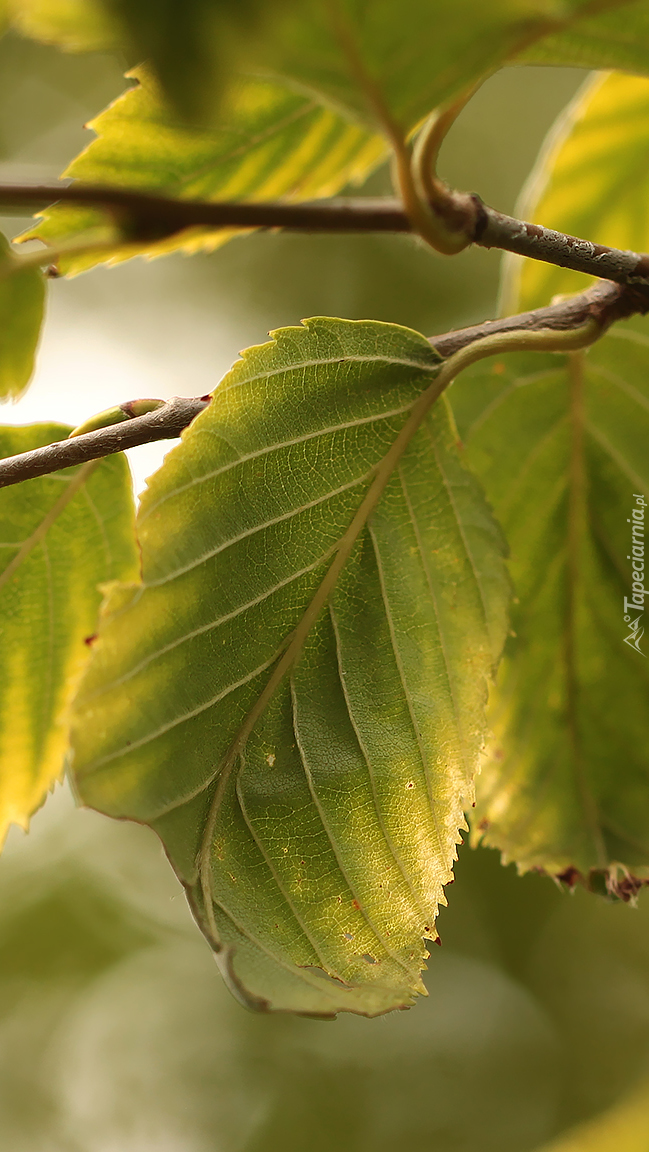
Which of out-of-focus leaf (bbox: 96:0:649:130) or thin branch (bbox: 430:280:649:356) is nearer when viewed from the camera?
out-of-focus leaf (bbox: 96:0:649:130)

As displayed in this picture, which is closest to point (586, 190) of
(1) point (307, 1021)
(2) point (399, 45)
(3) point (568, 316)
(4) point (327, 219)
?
(3) point (568, 316)

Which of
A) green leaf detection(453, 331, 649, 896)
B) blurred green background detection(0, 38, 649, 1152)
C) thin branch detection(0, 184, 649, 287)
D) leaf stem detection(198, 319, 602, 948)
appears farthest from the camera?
blurred green background detection(0, 38, 649, 1152)

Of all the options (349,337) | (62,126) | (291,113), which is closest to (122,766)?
(349,337)

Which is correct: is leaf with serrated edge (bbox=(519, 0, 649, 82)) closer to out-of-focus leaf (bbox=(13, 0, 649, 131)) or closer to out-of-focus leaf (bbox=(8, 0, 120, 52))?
out-of-focus leaf (bbox=(13, 0, 649, 131))

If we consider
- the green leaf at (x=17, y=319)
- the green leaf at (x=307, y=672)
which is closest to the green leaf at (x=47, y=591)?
the green leaf at (x=17, y=319)

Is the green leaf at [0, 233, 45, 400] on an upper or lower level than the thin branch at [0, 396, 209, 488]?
upper

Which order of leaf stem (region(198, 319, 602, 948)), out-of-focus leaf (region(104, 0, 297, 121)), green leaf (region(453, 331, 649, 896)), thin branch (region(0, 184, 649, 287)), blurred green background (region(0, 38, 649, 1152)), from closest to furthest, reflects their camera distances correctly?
out-of-focus leaf (region(104, 0, 297, 121))
thin branch (region(0, 184, 649, 287))
leaf stem (region(198, 319, 602, 948))
green leaf (region(453, 331, 649, 896))
blurred green background (region(0, 38, 649, 1152))

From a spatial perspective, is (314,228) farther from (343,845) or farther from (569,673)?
(569,673)

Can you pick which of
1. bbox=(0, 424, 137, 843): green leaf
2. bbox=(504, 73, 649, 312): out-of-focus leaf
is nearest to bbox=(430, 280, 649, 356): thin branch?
bbox=(0, 424, 137, 843): green leaf
